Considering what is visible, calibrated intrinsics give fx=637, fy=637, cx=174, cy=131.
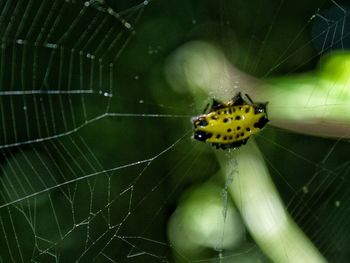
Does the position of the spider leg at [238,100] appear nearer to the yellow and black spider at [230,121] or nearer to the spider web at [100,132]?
the yellow and black spider at [230,121]

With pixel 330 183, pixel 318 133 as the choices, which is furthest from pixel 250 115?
pixel 330 183

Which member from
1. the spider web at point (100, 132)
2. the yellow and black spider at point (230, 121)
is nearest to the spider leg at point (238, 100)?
the yellow and black spider at point (230, 121)

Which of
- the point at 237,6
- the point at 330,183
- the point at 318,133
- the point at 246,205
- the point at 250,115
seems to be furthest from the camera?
the point at 330,183

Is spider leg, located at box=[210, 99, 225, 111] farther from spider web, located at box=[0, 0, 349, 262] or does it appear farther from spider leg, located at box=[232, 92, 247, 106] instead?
spider web, located at box=[0, 0, 349, 262]

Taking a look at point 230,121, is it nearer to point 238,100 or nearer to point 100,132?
point 238,100

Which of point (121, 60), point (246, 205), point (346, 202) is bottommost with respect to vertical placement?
point (346, 202)

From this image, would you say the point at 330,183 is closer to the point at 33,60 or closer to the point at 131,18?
the point at 131,18
